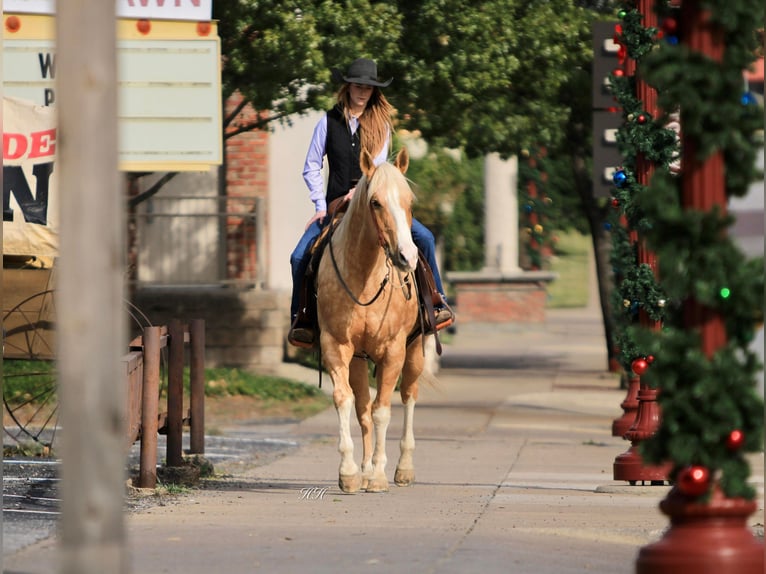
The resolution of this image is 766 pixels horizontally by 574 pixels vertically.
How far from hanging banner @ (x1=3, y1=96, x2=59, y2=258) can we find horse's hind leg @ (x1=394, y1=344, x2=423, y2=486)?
437 centimetres

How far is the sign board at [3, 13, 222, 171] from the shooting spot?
1506cm

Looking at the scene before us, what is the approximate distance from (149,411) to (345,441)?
4.74 ft

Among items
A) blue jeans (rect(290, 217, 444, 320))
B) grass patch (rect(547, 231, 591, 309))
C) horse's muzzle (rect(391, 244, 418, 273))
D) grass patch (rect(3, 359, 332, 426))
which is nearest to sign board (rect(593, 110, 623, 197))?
blue jeans (rect(290, 217, 444, 320))

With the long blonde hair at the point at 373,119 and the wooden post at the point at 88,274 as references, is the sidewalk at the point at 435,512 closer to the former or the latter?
the wooden post at the point at 88,274

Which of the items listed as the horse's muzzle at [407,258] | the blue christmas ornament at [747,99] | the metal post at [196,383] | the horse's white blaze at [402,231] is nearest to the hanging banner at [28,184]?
the metal post at [196,383]

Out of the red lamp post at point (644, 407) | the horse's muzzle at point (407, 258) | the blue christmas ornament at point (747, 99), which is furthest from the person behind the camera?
the red lamp post at point (644, 407)

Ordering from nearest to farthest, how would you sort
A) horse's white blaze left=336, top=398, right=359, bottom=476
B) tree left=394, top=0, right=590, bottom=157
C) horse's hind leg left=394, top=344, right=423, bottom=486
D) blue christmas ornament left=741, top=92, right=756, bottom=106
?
1. blue christmas ornament left=741, top=92, right=756, bottom=106
2. horse's white blaze left=336, top=398, right=359, bottom=476
3. horse's hind leg left=394, top=344, right=423, bottom=486
4. tree left=394, top=0, right=590, bottom=157

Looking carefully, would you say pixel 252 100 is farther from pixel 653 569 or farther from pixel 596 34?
pixel 653 569

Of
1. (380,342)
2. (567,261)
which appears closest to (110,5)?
(380,342)

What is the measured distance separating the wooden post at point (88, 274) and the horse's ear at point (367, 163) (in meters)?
5.30

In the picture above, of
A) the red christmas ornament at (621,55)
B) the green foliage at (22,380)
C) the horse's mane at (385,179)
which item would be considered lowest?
the green foliage at (22,380)

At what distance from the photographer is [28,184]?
14.9 metres

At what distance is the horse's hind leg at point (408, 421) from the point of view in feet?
38.7

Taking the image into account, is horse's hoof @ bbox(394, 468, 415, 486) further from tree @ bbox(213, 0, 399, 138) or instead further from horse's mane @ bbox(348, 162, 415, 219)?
tree @ bbox(213, 0, 399, 138)
